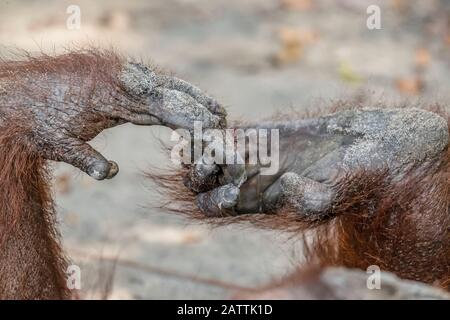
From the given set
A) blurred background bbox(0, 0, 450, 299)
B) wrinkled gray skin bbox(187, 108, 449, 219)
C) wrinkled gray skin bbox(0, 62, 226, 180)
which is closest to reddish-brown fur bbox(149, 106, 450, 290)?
wrinkled gray skin bbox(187, 108, 449, 219)

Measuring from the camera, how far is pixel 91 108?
2.45m

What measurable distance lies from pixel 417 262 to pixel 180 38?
296 centimetres

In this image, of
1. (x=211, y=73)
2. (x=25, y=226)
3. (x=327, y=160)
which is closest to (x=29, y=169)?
(x=25, y=226)

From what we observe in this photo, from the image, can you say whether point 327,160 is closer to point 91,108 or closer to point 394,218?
point 394,218

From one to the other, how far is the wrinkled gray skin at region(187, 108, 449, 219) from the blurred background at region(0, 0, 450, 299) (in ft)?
2.51

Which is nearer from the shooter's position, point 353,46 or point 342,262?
point 342,262

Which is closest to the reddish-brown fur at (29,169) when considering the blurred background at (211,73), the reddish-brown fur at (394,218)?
the reddish-brown fur at (394,218)

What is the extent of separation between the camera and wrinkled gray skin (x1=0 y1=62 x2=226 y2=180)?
7.75 feet

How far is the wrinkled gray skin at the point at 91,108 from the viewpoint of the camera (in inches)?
93.0

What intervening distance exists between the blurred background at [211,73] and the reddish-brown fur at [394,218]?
0.64 metres

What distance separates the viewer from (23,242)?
2.53 metres

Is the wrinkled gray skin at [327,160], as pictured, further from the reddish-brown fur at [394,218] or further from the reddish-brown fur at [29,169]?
the reddish-brown fur at [29,169]
